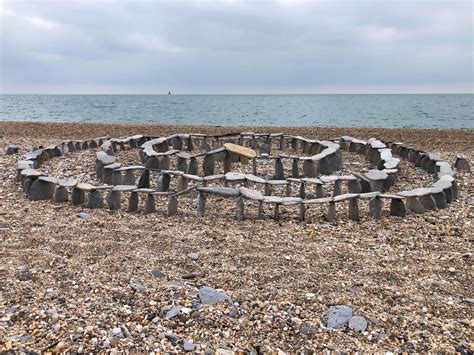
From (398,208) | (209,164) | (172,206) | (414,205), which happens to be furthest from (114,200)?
(414,205)

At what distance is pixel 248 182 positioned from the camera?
10516mm

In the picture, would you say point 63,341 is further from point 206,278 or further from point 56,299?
point 206,278

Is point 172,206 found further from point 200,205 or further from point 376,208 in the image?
point 376,208

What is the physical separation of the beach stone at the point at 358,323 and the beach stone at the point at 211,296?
1.43 m

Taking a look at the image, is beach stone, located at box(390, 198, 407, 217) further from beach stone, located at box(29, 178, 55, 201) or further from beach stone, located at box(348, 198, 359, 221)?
beach stone, located at box(29, 178, 55, 201)

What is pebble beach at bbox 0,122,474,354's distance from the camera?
4035 mm

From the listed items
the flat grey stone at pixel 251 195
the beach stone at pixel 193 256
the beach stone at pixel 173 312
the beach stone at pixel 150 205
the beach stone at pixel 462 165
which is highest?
the flat grey stone at pixel 251 195

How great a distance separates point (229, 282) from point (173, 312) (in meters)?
0.95

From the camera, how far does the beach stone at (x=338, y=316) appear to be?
168 inches

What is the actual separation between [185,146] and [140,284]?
12.4 metres

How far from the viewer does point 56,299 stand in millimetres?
4652

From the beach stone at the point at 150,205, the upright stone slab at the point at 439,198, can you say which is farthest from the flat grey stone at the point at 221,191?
the upright stone slab at the point at 439,198

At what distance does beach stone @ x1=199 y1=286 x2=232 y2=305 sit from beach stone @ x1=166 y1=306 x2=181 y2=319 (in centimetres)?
33

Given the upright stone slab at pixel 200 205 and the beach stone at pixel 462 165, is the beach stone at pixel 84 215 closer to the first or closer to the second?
the upright stone slab at pixel 200 205
